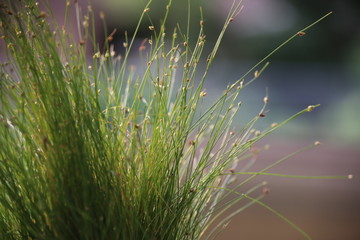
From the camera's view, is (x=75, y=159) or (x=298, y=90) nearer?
(x=75, y=159)

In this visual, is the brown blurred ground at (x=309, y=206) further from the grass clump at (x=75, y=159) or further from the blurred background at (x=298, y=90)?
the grass clump at (x=75, y=159)

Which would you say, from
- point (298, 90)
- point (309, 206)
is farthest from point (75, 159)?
point (298, 90)

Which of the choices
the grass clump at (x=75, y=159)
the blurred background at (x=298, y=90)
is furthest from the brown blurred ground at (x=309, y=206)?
the grass clump at (x=75, y=159)

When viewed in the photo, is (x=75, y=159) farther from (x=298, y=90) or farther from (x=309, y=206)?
(x=298, y=90)

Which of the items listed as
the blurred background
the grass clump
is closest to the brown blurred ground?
the blurred background

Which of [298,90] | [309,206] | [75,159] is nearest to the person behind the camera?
[75,159]

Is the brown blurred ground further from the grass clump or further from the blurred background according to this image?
the grass clump

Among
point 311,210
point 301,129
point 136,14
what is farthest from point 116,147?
point 136,14
